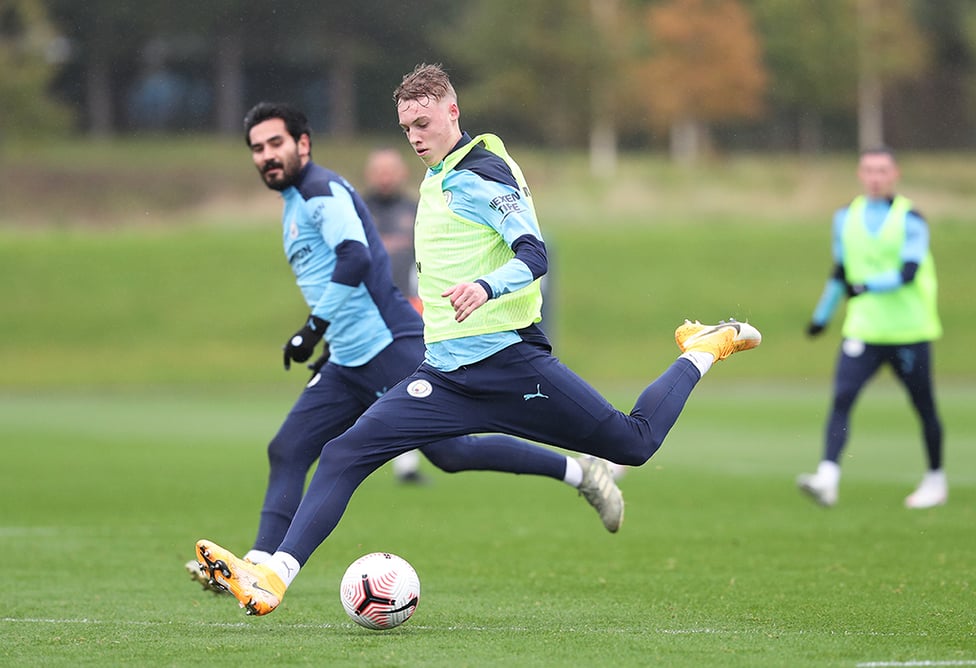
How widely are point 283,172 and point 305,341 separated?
0.93 metres

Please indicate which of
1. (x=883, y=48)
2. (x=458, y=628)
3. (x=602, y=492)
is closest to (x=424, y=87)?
(x=458, y=628)

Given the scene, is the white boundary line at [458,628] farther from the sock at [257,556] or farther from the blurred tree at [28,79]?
the blurred tree at [28,79]

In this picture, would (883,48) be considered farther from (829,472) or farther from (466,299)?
(466,299)

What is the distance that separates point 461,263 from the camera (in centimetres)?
673

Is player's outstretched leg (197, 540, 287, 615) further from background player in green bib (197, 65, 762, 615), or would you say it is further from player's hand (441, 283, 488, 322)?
player's hand (441, 283, 488, 322)

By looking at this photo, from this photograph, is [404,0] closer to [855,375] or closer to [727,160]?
[727,160]

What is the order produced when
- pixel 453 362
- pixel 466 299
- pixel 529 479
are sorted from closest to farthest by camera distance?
pixel 466 299 → pixel 453 362 → pixel 529 479

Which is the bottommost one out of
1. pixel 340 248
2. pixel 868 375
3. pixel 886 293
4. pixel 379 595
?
pixel 379 595

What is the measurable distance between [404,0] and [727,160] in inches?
643

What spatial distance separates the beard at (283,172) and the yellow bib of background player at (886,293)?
16.3ft

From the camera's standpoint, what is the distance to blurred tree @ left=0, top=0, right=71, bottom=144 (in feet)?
139

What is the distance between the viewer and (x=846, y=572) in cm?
843

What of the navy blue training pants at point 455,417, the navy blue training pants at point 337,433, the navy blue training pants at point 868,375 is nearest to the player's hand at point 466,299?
the navy blue training pants at point 455,417

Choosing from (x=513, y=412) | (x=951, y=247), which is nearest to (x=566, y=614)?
(x=513, y=412)
